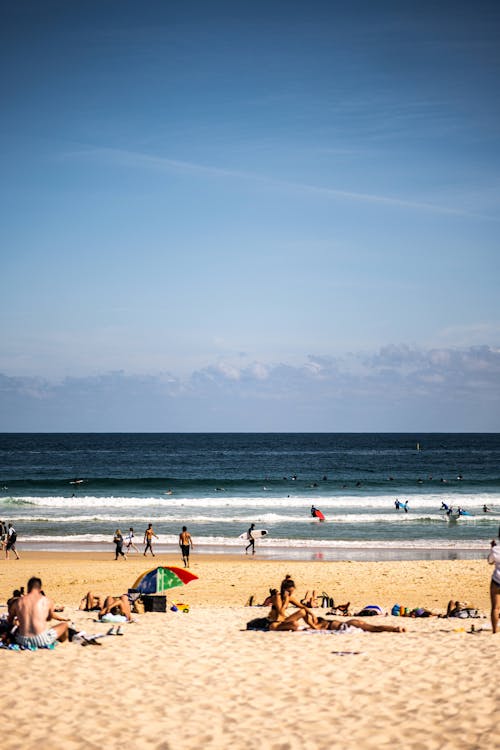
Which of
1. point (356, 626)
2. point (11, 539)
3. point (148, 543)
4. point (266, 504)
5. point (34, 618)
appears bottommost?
point (266, 504)

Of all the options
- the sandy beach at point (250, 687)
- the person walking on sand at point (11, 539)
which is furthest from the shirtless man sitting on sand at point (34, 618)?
the person walking on sand at point (11, 539)

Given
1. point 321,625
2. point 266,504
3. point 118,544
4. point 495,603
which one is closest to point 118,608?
point 321,625

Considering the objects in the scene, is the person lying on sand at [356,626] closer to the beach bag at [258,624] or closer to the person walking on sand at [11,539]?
the beach bag at [258,624]

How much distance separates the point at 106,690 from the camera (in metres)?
8.89

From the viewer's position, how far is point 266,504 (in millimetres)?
44062

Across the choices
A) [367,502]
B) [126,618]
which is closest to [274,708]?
[126,618]

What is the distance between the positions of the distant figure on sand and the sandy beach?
0.39m

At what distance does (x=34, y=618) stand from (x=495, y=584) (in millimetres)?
7358

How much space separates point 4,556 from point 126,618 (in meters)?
14.3

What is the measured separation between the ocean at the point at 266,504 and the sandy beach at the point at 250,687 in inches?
557

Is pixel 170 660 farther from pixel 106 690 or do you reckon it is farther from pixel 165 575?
pixel 165 575

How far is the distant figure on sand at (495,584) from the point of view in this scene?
444 inches

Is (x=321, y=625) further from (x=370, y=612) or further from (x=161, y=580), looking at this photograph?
(x=161, y=580)

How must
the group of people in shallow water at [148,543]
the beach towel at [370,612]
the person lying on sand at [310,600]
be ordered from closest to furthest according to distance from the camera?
1. the beach towel at [370,612]
2. the person lying on sand at [310,600]
3. the group of people in shallow water at [148,543]
